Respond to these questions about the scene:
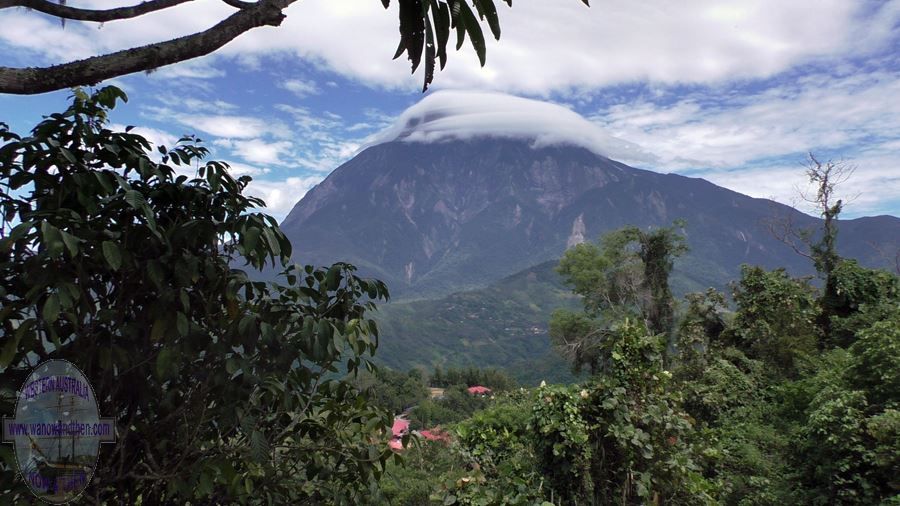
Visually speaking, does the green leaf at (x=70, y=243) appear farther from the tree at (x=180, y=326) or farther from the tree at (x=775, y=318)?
the tree at (x=775, y=318)

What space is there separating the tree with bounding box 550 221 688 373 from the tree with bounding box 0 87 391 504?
20.4m

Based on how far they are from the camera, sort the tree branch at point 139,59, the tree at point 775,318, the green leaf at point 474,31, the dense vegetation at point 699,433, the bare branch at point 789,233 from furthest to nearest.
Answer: the bare branch at point 789,233
the tree at point 775,318
the dense vegetation at point 699,433
the green leaf at point 474,31
the tree branch at point 139,59

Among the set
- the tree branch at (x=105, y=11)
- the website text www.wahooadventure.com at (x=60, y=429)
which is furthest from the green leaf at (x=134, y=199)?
the tree branch at (x=105, y=11)

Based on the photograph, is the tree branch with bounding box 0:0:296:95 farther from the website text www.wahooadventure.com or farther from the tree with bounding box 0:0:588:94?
the website text www.wahooadventure.com

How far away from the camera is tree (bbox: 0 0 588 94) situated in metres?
1.60

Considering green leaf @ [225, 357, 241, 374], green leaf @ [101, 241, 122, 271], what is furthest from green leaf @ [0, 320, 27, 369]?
green leaf @ [225, 357, 241, 374]

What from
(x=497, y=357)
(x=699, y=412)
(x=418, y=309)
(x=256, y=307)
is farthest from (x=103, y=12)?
(x=418, y=309)

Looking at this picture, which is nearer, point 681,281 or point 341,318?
point 341,318

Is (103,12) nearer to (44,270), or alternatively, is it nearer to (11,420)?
(44,270)

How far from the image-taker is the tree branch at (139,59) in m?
1.57

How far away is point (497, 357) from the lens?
11650 cm

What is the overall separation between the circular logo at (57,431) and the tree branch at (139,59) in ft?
2.81

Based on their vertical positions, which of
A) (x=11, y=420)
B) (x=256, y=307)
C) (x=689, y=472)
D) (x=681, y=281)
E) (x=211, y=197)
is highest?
(x=211, y=197)

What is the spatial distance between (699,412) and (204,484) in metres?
9.99
